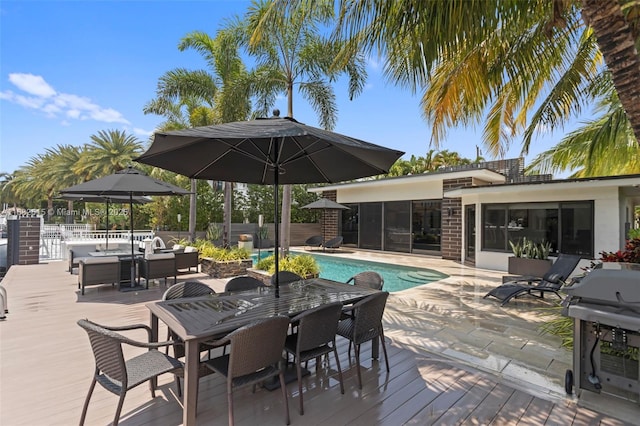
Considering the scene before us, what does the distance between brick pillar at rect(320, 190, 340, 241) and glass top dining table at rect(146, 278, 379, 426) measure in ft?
45.4

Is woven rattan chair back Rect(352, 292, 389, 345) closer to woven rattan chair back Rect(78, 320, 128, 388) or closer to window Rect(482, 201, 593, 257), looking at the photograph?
woven rattan chair back Rect(78, 320, 128, 388)

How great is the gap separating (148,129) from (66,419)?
18.2 m

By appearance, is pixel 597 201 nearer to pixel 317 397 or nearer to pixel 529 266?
pixel 529 266

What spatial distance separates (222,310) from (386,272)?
28.4ft

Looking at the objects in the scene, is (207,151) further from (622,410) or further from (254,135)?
(622,410)

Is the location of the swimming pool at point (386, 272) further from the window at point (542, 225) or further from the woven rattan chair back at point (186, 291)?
the woven rattan chair back at point (186, 291)

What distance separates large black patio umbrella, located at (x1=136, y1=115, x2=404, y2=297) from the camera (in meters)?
2.68

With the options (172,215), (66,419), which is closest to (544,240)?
(66,419)

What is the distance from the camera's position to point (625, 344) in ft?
8.86

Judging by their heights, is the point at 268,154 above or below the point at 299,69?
below

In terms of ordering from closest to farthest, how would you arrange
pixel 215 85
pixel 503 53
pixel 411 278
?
pixel 503 53 < pixel 411 278 < pixel 215 85

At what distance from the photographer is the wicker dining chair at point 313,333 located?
281 cm

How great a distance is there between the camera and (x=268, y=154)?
4004mm

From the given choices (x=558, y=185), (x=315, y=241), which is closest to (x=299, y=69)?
(x=558, y=185)
